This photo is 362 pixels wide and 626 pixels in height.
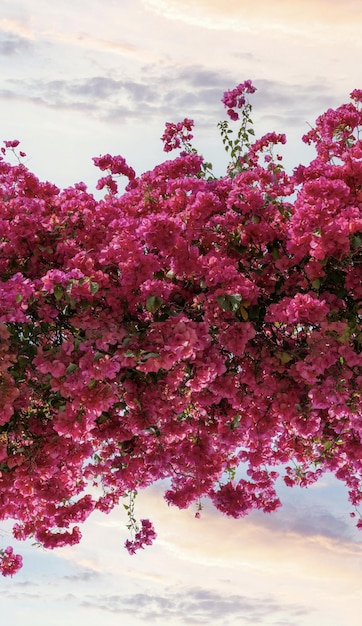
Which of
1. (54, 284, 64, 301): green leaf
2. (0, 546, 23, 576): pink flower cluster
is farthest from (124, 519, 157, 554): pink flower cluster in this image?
(54, 284, 64, 301): green leaf

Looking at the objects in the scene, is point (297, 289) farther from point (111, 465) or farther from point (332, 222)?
point (111, 465)

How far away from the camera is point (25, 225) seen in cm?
762

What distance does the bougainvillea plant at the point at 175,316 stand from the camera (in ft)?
22.0

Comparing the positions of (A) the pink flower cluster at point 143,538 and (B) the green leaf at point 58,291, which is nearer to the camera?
(B) the green leaf at point 58,291

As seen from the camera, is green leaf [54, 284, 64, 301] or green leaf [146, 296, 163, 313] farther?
green leaf [54, 284, 64, 301]

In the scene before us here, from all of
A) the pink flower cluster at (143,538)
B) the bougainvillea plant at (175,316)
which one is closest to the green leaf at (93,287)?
the bougainvillea plant at (175,316)

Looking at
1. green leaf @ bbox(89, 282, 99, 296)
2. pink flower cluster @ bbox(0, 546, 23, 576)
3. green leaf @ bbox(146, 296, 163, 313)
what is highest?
green leaf @ bbox(89, 282, 99, 296)

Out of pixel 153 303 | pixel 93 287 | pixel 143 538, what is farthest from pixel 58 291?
pixel 143 538

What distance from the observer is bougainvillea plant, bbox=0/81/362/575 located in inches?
265

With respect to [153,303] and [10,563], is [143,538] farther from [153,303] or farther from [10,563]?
[153,303]

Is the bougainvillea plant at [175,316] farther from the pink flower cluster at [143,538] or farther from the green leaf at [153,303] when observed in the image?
the pink flower cluster at [143,538]

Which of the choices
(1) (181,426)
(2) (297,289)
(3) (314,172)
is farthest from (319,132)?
(1) (181,426)

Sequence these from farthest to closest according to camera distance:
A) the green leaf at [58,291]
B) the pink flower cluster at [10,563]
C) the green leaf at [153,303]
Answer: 1. the pink flower cluster at [10,563]
2. the green leaf at [58,291]
3. the green leaf at [153,303]

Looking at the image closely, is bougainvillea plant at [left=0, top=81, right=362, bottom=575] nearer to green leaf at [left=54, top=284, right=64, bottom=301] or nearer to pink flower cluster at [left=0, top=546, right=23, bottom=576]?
green leaf at [left=54, top=284, right=64, bottom=301]
